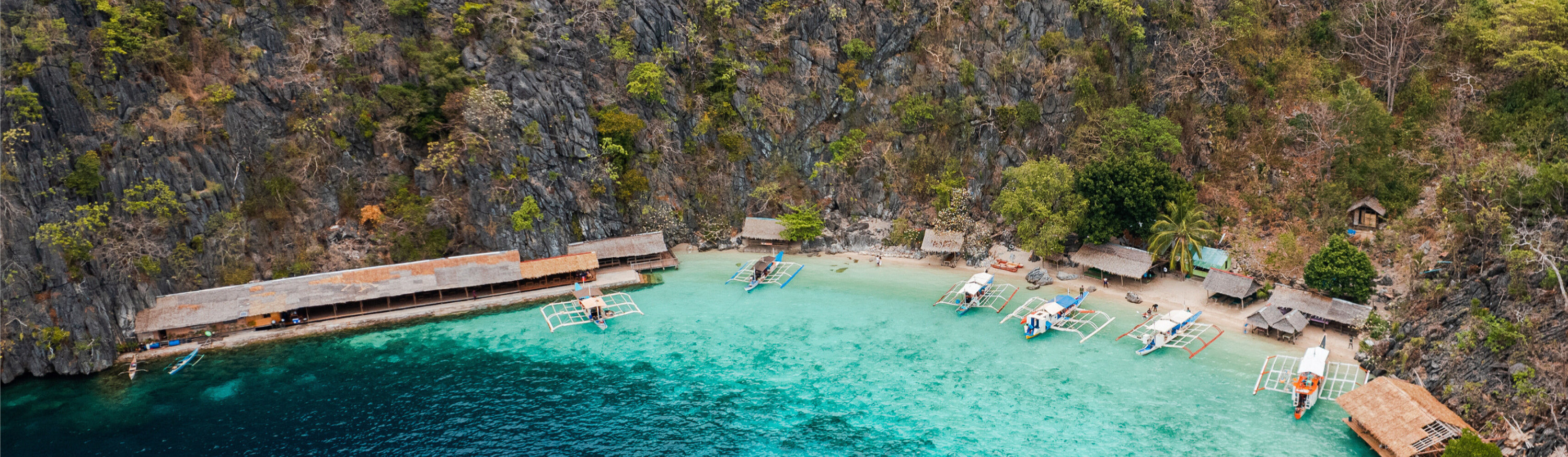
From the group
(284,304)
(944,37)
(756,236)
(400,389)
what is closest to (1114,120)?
(944,37)

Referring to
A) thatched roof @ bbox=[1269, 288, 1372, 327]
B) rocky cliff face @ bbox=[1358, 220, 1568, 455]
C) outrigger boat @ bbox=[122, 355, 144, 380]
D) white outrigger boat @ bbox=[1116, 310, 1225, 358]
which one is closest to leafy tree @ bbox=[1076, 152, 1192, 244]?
white outrigger boat @ bbox=[1116, 310, 1225, 358]

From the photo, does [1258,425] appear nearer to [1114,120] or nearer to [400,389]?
[1114,120]

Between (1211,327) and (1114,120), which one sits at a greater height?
(1114,120)

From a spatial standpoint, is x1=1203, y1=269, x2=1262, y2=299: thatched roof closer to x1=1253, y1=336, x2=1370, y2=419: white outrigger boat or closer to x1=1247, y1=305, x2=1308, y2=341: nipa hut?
x1=1247, y1=305, x2=1308, y2=341: nipa hut

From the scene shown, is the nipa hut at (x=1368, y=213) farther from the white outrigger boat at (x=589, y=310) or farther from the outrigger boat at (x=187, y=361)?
the outrigger boat at (x=187, y=361)

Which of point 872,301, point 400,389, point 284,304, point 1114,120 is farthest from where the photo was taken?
point 1114,120

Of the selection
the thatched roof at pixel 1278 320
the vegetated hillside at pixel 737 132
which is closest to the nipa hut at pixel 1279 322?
the thatched roof at pixel 1278 320

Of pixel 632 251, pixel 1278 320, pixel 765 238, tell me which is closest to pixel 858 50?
pixel 765 238
